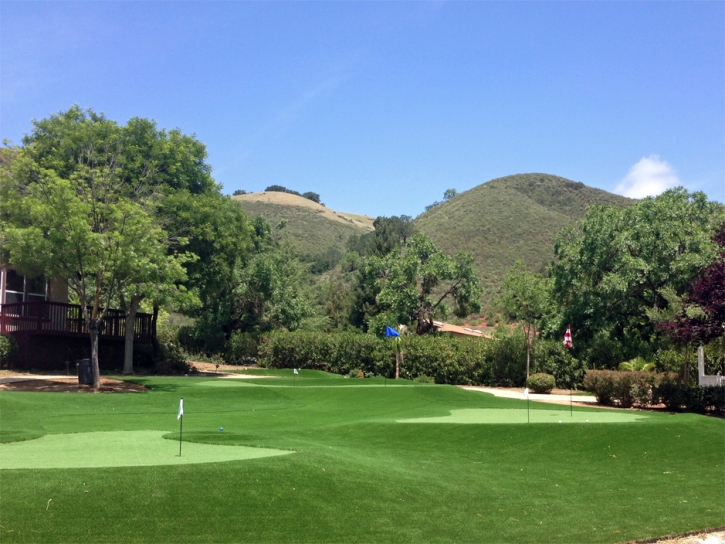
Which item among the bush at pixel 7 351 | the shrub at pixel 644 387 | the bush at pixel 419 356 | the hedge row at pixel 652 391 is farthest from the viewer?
the bush at pixel 419 356

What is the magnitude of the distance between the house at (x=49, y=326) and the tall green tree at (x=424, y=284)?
15353 mm

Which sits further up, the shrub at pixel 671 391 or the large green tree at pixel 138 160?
the large green tree at pixel 138 160

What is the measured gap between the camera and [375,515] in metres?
9.38

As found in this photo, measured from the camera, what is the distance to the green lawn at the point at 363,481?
8.59 metres

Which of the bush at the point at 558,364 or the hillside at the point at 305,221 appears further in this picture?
the hillside at the point at 305,221

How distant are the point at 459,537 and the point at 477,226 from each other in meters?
85.0

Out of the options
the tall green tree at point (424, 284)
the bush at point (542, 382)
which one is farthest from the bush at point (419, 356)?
the tall green tree at point (424, 284)

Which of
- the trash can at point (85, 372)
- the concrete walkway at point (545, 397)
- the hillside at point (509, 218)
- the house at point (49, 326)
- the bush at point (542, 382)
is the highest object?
the hillside at point (509, 218)

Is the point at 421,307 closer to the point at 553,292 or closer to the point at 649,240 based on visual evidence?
the point at 553,292

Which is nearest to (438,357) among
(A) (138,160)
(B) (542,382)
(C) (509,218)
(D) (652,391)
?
(B) (542,382)

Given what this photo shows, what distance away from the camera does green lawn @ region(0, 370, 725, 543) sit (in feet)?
28.2

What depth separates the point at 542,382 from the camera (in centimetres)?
3372

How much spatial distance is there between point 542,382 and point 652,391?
8.41 m

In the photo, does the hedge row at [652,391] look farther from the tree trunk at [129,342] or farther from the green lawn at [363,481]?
→ the tree trunk at [129,342]
